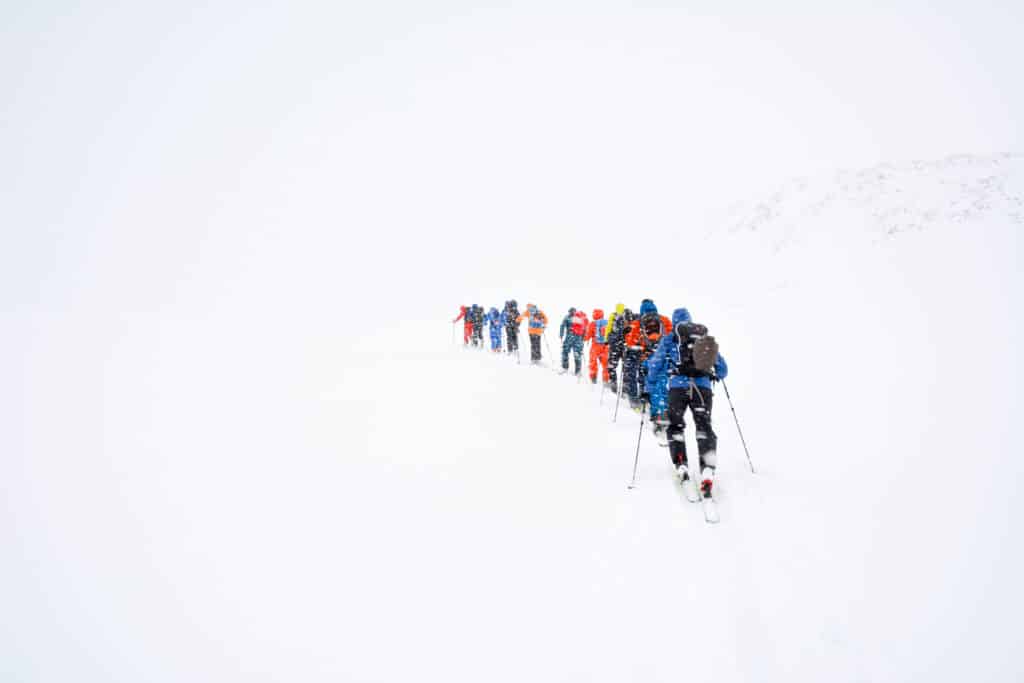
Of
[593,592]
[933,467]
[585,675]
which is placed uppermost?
[933,467]

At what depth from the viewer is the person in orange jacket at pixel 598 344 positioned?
12.2 m

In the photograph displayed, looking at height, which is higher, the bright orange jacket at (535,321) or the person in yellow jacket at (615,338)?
the bright orange jacket at (535,321)

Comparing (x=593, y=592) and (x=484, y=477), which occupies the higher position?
(x=484, y=477)

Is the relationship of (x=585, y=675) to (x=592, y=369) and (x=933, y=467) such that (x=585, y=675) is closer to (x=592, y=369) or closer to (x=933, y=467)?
(x=933, y=467)

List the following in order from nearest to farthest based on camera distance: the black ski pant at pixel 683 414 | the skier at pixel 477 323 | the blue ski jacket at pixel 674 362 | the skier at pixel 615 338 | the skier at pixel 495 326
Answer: the black ski pant at pixel 683 414 → the blue ski jacket at pixel 674 362 → the skier at pixel 615 338 → the skier at pixel 495 326 → the skier at pixel 477 323

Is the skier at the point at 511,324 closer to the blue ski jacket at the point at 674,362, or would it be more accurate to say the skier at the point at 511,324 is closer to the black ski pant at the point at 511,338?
the black ski pant at the point at 511,338

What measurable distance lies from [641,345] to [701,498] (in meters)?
4.83

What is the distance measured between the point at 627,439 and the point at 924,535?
4.16 meters

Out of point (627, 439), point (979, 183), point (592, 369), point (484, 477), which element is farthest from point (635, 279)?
point (484, 477)

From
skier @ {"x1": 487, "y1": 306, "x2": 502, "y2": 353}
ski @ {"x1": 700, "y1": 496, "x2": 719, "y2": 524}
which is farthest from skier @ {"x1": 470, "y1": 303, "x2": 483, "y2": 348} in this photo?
ski @ {"x1": 700, "y1": 496, "x2": 719, "y2": 524}

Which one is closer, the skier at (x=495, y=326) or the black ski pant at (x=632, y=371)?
the black ski pant at (x=632, y=371)

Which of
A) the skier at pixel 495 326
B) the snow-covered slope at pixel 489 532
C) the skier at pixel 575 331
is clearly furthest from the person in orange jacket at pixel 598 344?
the skier at pixel 495 326

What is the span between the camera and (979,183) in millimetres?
23891

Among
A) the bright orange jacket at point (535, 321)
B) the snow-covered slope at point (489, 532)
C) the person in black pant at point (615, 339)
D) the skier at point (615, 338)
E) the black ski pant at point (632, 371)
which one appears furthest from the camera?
the bright orange jacket at point (535, 321)
